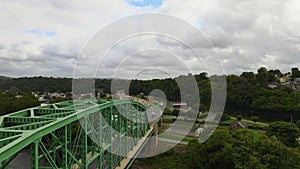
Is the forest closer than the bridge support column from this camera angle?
No

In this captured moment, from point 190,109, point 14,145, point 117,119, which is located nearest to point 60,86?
point 190,109

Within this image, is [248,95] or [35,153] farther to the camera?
[248,95]

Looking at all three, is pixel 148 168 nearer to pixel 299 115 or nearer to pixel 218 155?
pixel 218 155

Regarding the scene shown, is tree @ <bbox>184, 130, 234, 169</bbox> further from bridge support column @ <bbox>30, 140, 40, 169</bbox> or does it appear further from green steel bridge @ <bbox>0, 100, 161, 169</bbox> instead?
bridge support column @ <bbox>30, 140, 40, 169</bbox>

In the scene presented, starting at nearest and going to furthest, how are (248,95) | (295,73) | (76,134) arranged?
(76,134) < (248,95) < (295,73)

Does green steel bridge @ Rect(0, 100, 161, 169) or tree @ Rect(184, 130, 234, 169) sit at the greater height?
green steel bridge @ Rect(0, 100, 161, 169)

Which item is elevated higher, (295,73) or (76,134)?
(295,73)

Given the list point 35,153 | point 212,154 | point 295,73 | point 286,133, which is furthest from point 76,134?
Answer: point 295,73

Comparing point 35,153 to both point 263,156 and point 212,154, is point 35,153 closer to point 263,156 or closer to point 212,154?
point 263,156

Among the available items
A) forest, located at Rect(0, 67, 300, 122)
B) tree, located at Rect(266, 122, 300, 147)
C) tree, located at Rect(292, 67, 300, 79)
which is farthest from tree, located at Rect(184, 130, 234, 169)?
tree, located at Rect(292, 67, 300, 79)
